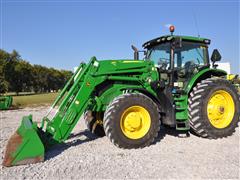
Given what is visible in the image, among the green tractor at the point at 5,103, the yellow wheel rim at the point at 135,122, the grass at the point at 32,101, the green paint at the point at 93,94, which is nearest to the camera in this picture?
the green paint at the point at 93,94

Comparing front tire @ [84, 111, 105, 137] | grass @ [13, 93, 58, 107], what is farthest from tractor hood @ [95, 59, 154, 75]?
grass @ [13, 93, 58, 107]

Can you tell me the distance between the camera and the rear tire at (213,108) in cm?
609

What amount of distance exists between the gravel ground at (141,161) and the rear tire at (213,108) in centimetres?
30

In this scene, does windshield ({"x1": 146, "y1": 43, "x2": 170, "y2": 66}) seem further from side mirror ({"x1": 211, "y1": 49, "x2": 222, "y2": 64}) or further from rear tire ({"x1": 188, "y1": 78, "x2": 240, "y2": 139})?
side mirror ({"x1": 211, "y1": 49, "x2": 222, "y2": 64})

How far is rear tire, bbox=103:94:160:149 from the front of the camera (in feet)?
17.2

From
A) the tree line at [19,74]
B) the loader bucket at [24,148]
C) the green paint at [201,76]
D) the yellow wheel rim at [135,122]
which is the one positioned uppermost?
the tree line at [19,74]

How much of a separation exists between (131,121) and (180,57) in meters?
2.48

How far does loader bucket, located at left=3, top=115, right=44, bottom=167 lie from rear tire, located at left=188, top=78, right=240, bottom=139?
146 inches

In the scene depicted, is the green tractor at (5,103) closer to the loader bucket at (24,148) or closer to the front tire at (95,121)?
the front tire at (95,121)

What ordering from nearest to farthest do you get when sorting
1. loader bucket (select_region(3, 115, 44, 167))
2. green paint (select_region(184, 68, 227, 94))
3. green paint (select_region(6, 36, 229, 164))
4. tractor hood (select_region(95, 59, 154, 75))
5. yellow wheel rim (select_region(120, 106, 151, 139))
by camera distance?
loader bucket (select_region(3, 115, 44, 167))
green paint (select_region(6, 36, 229, 164))
yellow wheel rim (select_region(120, 106, 151, 139))
tractor hood (select_region(95, 59, 154, 75))
green paint (select_region(184, 68, 227, 94))

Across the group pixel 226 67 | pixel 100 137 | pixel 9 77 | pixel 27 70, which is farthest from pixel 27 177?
pixel 27 70

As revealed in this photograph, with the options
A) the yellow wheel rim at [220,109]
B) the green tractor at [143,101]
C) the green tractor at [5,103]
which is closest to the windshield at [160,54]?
the green tractor at [143,101]

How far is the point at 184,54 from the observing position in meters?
6.82

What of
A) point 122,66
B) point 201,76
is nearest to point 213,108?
point 201,76
